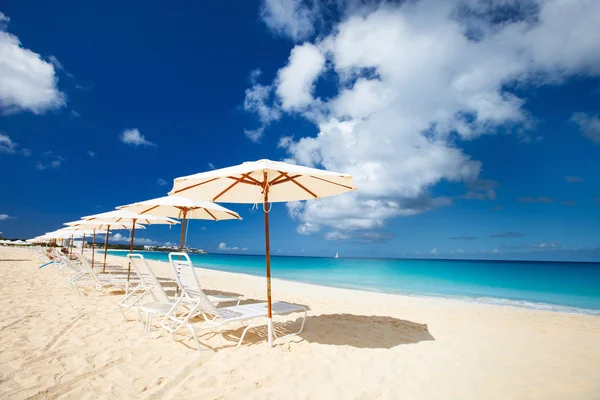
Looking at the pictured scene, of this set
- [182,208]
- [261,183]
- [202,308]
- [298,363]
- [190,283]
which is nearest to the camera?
[298,363]

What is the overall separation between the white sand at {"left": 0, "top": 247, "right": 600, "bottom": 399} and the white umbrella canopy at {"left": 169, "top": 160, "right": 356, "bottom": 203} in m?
2.08

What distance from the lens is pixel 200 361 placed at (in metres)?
3.15

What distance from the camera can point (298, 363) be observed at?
10.5ft

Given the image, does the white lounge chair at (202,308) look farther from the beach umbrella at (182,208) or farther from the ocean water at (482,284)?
the ocean water at (482,284)

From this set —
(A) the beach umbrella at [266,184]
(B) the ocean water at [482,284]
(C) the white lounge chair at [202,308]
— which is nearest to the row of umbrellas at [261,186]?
(A) the beach umbrella at [266,184]

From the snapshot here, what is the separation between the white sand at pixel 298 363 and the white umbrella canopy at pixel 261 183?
2.08 metres

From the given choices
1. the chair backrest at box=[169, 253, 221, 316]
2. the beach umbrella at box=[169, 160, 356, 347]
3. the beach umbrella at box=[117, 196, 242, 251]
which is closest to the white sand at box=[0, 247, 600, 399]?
the chair backrest at box=[169, 253, 221, 316]

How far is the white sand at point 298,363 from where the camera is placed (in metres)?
2.61

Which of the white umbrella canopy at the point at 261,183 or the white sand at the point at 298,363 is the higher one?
the white umbrella canopy at the point at 261,183

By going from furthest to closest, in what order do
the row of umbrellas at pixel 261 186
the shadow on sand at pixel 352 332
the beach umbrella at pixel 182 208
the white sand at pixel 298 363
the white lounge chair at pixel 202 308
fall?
1. the beach umbrella at pixel 182 208
2. the shadow on sand at pixel 352 332
3. the row of umbrellas at pixel 261 186
4. the white lounge chair at pixel 202 308
5. the white sand at pixel 298 363

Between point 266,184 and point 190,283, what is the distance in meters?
1.60

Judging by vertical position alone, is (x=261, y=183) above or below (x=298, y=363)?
above

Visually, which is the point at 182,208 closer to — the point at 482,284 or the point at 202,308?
the point at 202,308

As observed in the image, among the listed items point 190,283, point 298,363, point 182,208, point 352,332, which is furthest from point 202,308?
point 182,208
